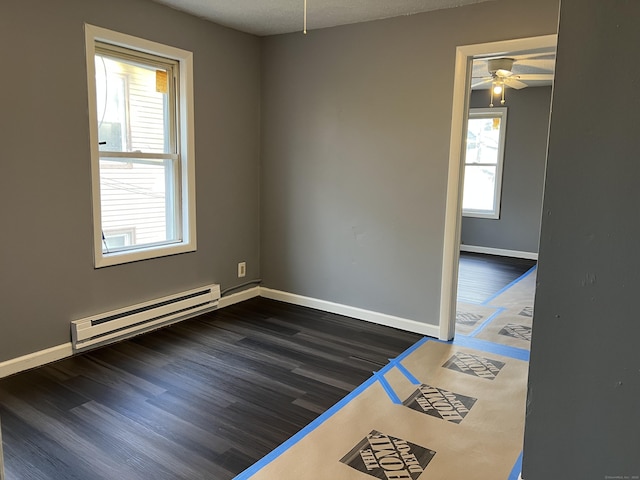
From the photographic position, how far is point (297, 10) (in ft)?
11.3

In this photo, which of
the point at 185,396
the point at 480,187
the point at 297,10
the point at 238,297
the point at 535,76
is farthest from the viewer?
the point at 480,187

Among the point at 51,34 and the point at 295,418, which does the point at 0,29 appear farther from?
the point at 295,418

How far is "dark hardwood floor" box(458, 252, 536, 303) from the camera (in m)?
4.97

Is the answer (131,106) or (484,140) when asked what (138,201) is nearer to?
(131,106)

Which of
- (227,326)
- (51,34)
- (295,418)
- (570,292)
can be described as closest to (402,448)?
(295,418)

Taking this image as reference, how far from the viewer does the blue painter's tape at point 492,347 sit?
3.36 meters

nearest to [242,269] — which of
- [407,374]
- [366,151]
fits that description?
[366,151]

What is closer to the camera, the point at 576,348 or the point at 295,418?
the point at 576,348

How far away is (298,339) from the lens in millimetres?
3584

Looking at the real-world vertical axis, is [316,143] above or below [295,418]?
above

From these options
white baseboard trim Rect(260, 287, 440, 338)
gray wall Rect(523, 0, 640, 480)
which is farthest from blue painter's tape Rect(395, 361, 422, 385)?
gray wall Rect(523, 0, 640, 480)

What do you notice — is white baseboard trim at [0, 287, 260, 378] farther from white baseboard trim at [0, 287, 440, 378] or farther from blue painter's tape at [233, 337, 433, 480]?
blue painter's tape at [233, 337, 433, 480]

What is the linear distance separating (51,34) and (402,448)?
122 inches

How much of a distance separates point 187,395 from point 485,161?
5991 millimetres
